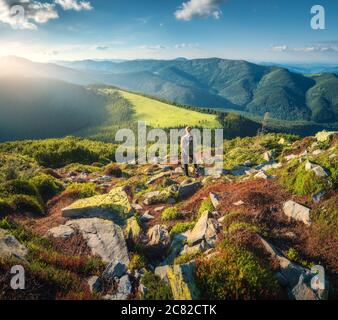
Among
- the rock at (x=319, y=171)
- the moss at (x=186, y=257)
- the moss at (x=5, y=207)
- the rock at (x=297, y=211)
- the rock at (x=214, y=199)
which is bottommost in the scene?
the moss at (x=186, y=257)

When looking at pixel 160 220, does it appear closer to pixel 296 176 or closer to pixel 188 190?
pixel 188 190

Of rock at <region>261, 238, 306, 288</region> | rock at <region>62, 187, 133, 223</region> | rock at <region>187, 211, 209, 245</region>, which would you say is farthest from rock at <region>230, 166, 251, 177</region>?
rock at <region>261, 238, 306, 288</region>

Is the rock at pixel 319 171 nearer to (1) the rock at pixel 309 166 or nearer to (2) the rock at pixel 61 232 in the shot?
(1) the rock at pixel 309 166

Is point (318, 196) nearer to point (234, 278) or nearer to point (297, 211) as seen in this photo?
point (297, 211)

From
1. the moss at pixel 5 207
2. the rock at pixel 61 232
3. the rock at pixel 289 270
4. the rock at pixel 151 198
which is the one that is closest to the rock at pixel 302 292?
the rock at pixel 289 270
